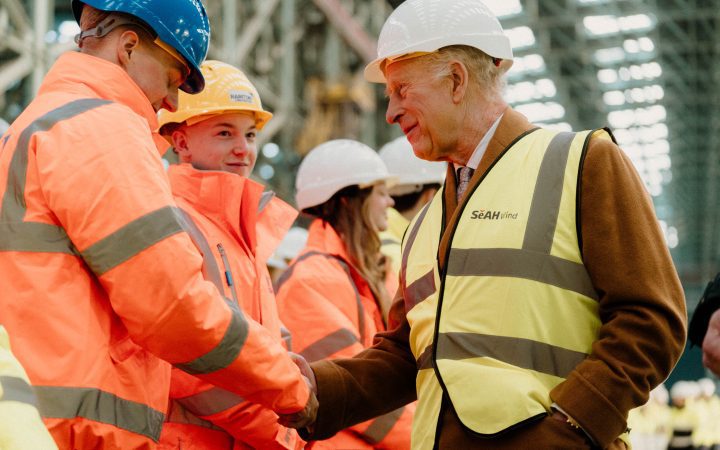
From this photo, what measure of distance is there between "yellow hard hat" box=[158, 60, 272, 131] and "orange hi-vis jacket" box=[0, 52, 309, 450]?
105 cm

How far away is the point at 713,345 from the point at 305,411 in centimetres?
188

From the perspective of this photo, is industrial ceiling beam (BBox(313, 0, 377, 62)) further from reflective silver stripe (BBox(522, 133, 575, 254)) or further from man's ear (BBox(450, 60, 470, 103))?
reflective silver stripe (BBox(522, 133, 575, 254))

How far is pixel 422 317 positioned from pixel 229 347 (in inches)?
24.9

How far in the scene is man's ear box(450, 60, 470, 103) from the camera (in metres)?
3.20

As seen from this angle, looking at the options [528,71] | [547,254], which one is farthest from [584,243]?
[528,71]

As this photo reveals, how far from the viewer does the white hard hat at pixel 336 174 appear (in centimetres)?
504

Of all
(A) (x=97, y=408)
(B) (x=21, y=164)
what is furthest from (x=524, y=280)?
(B) (x=21, y=164)

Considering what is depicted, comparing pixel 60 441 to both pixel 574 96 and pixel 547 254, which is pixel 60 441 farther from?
pixel 574 96

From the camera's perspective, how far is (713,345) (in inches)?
163

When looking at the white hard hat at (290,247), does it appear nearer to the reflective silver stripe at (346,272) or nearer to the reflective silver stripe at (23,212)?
the reflective silver stripe at (346,272)

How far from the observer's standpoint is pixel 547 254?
109 inches

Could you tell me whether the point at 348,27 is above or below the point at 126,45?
below

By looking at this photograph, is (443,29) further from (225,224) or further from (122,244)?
(122,244)

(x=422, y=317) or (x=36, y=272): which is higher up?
(x=36, y=272)
